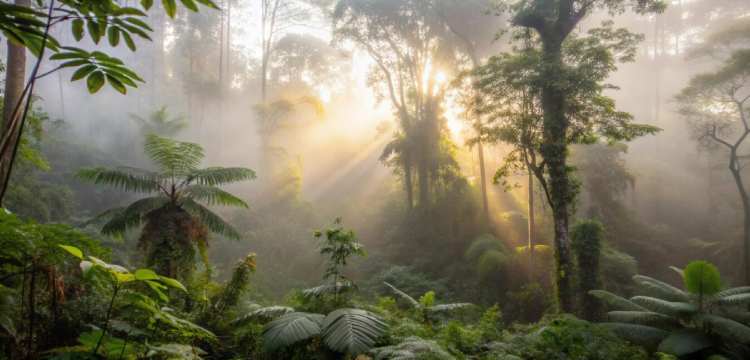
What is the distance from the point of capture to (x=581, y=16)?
27.3ft

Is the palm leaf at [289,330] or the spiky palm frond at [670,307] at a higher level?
the palm leaf at [289,330]

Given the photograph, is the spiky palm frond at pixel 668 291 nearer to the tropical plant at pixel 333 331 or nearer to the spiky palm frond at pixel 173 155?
the tropical plant at pixel 333 331

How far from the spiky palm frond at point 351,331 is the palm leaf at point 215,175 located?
311cm

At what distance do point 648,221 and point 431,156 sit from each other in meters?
11.3

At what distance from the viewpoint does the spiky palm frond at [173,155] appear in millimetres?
5410

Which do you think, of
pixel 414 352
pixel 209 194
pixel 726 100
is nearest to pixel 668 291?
pixel 414 352

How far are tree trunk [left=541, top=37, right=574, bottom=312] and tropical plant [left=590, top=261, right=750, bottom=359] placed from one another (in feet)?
7.72

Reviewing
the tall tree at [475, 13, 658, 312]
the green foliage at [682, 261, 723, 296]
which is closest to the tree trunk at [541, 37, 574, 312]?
the tall tree at [475, 13, 658, 312]

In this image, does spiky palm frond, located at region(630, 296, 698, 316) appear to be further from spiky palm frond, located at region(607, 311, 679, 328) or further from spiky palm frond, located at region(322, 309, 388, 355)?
spiky palm frond, located at region(322, 309, 388, 355)

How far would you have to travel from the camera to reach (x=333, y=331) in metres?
3.17

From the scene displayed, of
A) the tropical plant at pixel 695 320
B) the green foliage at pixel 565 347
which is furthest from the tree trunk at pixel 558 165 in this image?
the green foliage at pixel 565 347

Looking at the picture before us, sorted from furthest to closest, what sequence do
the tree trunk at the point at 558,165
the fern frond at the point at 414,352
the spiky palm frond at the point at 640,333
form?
1. the tree trunk at the point at 558,165
2. the spiky palm frond at the point at 640,333
3. the fern frond at the point at 414,352

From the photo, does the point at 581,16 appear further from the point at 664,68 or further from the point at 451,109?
the point at 664,68

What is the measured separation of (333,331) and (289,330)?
0.36m
